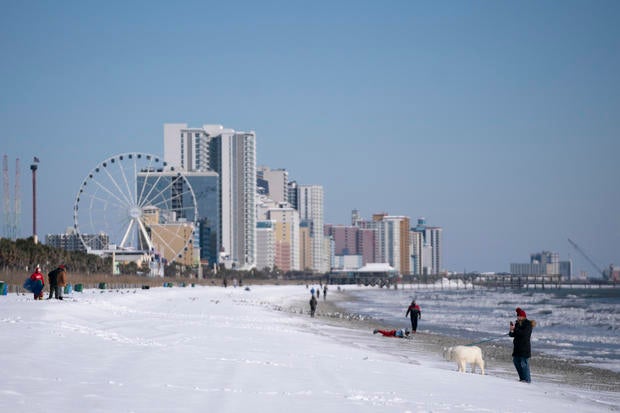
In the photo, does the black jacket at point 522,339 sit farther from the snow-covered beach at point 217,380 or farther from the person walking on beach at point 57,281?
the person walking on beach at point 57,281

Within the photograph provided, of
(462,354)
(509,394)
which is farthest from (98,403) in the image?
(462,354)

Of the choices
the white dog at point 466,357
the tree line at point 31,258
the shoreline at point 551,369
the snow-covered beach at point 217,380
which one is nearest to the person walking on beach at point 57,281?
the shoreline at point 551,369

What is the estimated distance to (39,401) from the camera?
797 centimetres

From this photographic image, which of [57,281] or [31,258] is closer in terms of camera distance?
[57,281]

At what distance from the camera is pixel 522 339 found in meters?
16.1

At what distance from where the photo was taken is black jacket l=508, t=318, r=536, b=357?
1596 centimetres

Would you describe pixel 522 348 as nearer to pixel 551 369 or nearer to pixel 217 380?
pixel 551 369

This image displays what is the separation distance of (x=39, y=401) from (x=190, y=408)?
1.40 metres

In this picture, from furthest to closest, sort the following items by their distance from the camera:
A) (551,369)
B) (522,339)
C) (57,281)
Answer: (57,281) < (551,369) < (522,339)

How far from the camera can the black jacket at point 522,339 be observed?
52.4 feet

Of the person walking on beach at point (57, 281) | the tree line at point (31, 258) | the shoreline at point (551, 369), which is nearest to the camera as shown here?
the shoreline at point (551, 369)

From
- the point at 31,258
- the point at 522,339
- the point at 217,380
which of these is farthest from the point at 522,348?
the point at 31,258

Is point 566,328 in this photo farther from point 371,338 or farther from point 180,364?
point 180,364

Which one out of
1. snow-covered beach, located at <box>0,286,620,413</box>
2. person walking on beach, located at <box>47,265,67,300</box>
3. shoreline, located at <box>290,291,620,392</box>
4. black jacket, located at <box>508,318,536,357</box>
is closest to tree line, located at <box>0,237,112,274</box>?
person walking on beach, located at <box>47,265,67,300</box>
